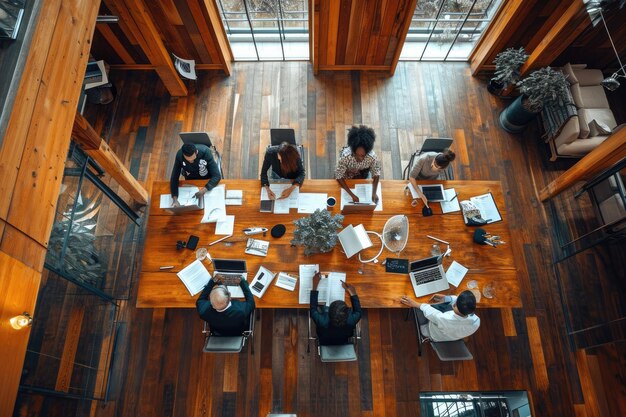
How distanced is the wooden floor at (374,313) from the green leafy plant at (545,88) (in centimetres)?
70

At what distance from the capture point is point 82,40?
2711 mm

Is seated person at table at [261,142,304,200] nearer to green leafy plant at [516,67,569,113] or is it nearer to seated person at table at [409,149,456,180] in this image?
seated person at table at [409,149,456,180]

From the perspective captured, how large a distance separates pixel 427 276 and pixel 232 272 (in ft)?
5.68

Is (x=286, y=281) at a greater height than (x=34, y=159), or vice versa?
(x=34, y=159)

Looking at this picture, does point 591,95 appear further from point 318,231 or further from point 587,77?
point 318,231

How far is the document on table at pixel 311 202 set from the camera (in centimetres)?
325

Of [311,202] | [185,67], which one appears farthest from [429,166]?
[185,67]

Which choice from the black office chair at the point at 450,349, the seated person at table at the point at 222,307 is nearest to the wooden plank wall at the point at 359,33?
the seated person at table at the point at 222,307

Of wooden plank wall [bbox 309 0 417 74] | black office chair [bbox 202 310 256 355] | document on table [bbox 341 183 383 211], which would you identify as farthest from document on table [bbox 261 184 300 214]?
wooden plank wall [bbox 309 0 417 74]

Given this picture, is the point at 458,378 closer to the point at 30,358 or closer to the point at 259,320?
the point at 259,320

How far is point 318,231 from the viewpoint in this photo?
9.45 ft

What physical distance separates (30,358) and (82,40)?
97.5 inches

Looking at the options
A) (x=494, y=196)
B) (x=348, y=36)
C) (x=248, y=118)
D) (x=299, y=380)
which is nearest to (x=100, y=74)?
(x=248, y=118)

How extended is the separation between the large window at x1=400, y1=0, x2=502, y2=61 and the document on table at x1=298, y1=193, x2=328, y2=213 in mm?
3169
